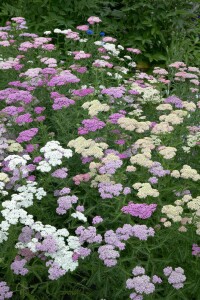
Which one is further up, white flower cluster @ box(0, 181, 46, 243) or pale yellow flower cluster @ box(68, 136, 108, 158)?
pale yellow flower cluster @ box(68, 136, 108, 158)

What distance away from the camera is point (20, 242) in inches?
122

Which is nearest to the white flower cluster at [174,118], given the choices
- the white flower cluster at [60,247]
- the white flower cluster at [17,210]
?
the white flower cluster at [17,210]

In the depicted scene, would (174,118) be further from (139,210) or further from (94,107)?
(139,210)

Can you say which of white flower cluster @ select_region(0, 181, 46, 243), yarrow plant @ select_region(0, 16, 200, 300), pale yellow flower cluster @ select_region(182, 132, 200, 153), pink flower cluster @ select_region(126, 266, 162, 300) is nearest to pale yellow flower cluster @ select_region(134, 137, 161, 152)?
yarrow plant @ select_region(0, 16, 200, 300)

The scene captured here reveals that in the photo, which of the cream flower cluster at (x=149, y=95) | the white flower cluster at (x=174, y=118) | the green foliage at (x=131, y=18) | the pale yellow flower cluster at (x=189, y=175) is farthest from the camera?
the green foliage at (x=131, y=18)

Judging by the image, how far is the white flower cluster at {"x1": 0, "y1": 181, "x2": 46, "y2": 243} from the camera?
121 inches

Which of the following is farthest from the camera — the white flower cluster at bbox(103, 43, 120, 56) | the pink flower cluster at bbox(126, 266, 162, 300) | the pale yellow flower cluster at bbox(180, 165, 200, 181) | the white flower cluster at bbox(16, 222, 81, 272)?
the white flower cluster at bbox(103, 43, 120, 56)

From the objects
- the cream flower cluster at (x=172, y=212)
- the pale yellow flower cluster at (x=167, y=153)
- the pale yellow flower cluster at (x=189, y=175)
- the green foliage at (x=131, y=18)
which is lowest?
the green foliage at (x=131, y=18)

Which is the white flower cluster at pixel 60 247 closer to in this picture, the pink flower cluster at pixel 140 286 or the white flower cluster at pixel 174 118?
the pink flower cluster at pixel 140 286

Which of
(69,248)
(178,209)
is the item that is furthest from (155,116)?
(69,248)

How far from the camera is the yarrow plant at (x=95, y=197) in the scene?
3043mm

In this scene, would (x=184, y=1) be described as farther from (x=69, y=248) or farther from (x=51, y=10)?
(x=69, y=248)

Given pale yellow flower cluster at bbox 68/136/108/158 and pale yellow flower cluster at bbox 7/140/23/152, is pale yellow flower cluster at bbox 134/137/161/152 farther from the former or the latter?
pale yellow flower cluster at bbox 7/140/23/152

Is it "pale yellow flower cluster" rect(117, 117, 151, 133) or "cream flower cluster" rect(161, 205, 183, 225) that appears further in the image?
"pale yellow flower cluster" rect(117, 117, 151, 133)
